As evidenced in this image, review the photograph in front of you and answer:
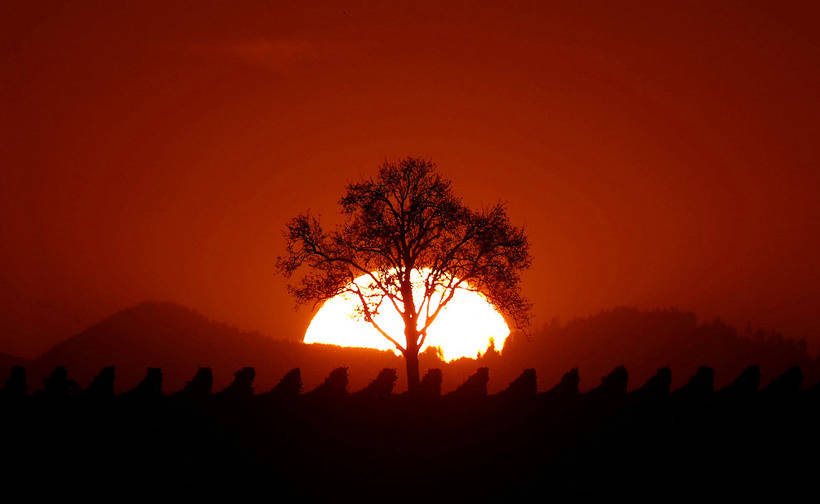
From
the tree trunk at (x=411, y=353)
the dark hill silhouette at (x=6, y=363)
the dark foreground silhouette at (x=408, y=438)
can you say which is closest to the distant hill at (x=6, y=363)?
the dark hill silhouette at (x=6, y=363)

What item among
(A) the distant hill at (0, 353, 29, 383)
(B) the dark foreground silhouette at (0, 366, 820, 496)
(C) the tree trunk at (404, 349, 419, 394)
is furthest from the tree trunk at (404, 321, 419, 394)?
(A) the distant hill at (0, 353, 29, 383)

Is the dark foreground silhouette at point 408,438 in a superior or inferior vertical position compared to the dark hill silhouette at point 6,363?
inferior

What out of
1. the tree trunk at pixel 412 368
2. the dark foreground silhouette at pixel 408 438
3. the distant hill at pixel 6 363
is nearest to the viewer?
the dark foreground silhouette at pixel 408 438

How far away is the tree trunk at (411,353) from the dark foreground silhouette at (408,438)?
11.3 meters

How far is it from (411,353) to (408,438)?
14126mm

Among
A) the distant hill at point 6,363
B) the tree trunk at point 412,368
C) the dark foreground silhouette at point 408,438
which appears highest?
the distant hill at point 6,363

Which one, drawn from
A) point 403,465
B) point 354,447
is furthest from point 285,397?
point 403,465

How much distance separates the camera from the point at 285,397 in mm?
17562

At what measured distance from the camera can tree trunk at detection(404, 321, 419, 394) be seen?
103 ft

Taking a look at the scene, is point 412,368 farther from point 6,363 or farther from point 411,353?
point 6,363

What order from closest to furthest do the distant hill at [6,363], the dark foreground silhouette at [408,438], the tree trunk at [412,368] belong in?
the dark foreground silhouette at [408,438] → the tree trunk at [412,368] → the distant hill at [6,363]

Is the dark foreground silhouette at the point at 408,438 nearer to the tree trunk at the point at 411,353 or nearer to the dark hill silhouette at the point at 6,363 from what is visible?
the tree trunk at the point at 411,353

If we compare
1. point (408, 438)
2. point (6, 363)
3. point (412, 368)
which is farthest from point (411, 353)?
point (6, 363)

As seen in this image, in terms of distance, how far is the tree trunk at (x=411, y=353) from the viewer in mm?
31328
